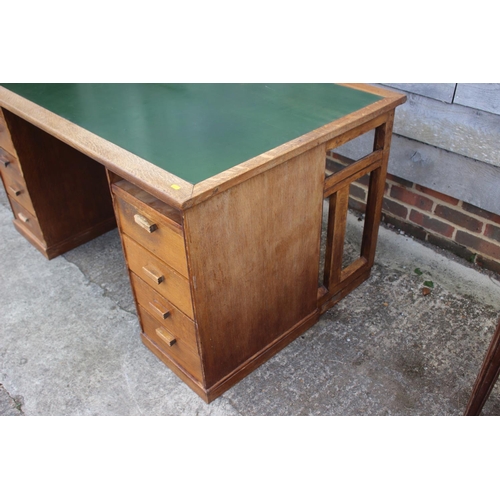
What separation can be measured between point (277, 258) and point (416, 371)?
75cm

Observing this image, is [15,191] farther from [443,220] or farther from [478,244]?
[478,244]

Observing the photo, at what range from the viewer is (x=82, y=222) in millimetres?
2826

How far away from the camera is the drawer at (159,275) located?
1.73 m

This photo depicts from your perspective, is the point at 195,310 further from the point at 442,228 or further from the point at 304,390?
the point at 442,228

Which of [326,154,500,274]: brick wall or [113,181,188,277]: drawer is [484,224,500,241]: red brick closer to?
[326,154,500,274]: brick wall

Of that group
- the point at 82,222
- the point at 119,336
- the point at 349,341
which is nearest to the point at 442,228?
the point at 349,341

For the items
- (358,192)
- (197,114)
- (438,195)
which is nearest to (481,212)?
(438,195)

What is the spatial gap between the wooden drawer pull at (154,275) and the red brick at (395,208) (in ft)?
4.95

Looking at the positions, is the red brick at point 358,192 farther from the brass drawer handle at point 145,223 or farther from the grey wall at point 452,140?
the brass drawer handle at point 145,223

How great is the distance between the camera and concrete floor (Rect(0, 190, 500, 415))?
6.46 feet

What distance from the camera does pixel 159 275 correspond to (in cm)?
181

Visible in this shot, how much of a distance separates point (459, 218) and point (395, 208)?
363 millimetres

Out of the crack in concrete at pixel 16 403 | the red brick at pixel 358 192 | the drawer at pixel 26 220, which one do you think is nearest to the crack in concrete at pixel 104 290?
the drawer at pixel 26 220

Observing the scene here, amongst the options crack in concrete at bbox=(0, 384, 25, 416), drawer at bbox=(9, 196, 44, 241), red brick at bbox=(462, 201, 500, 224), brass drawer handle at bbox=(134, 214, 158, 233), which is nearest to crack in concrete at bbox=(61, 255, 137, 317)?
drawer at bbox=(9, 196, 44, 241)
